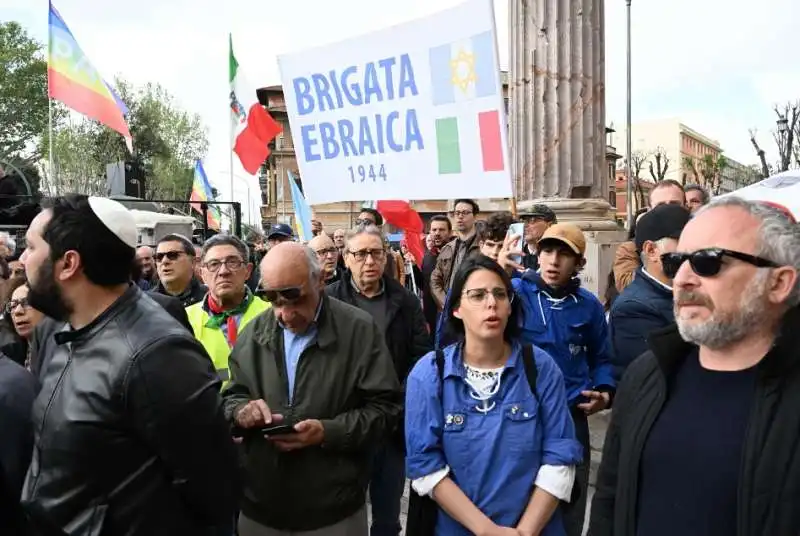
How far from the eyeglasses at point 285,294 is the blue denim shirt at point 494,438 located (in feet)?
2.14

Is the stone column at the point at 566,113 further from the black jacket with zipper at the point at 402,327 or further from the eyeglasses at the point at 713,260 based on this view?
the eyeglasses at the point at 713,260

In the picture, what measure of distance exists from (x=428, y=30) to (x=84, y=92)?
6.79 metres

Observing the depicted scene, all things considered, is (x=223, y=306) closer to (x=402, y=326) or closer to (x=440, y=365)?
(x=402, y=326)

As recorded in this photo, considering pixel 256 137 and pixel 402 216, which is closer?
pixel 402 216

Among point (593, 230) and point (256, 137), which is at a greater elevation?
point (256, 137)

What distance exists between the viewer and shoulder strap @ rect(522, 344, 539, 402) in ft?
9.47

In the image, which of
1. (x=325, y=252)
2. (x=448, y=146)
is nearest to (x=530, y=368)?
(x=448, y=146)

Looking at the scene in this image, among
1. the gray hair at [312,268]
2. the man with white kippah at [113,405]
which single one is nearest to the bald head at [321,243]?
the gray hair at [312,268]

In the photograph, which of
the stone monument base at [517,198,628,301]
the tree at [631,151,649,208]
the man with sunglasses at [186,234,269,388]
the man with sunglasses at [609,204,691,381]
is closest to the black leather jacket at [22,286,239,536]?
the man with sunglasses at [186,234,269,388]

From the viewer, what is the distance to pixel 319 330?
3.20 metres

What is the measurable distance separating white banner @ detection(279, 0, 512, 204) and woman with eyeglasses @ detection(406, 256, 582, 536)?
5.73 ft

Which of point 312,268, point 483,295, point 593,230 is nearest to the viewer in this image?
point 483,295

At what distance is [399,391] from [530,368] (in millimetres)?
648

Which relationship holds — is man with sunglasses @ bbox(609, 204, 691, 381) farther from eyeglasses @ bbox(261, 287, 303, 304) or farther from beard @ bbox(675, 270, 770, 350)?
eyeglasses @ bbox(261, 287, 303, 304)
